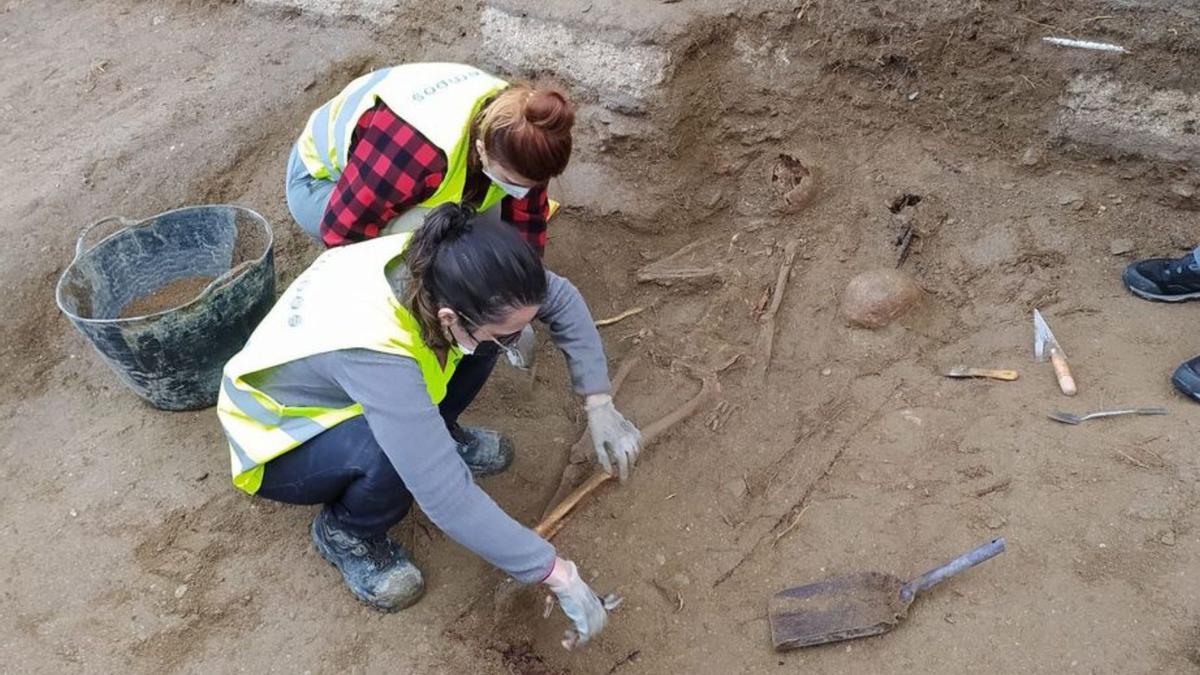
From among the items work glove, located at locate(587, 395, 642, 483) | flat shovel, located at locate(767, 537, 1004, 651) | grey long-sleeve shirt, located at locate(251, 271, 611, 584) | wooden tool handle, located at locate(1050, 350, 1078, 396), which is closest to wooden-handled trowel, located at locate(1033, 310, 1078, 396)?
wooden tool handle, located at locate(1050, 350, 1078, 396)

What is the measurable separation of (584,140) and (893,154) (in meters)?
1.11

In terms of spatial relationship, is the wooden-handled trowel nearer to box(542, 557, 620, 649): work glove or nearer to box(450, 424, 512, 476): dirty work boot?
A: box(542, 557, 620, 649): work glove

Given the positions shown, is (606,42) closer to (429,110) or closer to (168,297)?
(429,110)

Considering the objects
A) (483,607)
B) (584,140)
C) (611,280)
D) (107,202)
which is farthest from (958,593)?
(107,202)

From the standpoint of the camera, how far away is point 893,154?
318cm

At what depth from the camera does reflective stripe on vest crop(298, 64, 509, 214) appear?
2.32 meters

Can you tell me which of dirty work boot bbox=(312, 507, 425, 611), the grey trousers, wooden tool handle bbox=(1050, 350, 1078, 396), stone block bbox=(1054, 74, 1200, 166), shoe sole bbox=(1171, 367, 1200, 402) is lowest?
dirty work boot bbox=(312, 507, 425, 611)

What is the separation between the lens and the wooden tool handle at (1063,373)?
2537mm

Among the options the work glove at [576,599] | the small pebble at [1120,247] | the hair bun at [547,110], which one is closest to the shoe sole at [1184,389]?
the small pebble at [1120,247]

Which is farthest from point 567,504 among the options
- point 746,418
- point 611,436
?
point 746,418

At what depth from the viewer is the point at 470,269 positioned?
174 centimetres

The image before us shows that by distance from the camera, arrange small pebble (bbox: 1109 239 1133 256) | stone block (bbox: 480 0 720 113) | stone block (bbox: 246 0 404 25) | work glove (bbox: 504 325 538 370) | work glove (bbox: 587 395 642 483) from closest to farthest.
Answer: work glove (bbox: 587 395 642 483) < work glove (bbox: 504 325 538 370) < small pebble (bbox: 1109 239 1133 256) < stone block (bbox: 480 0 720 113) < stone block (bbox: 246 0 404 25)

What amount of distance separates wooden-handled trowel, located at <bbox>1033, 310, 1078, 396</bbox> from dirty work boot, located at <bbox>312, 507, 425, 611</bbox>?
1870 mm

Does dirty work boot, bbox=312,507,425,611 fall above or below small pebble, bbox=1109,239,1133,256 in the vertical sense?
below
